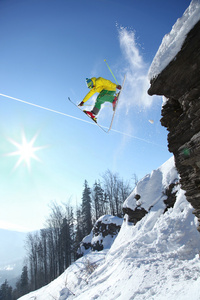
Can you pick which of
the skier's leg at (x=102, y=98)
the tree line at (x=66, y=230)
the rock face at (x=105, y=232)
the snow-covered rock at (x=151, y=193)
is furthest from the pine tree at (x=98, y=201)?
the skier's leg at (x=102, y=98)

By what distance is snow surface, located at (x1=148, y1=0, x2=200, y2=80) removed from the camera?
3.17 m

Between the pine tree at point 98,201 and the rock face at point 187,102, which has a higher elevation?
the pine tree at point 98,201

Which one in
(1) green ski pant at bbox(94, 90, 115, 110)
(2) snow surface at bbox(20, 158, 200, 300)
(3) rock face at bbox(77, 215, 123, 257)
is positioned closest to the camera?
(2) snow surface at bbox(20, 158, 200, 300)

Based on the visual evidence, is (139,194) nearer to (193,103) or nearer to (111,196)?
(193,103)

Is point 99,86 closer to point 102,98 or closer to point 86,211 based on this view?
point 102,98

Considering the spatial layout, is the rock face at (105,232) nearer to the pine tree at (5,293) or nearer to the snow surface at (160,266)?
the snow surface at (160,266)

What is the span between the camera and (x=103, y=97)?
21.6ft

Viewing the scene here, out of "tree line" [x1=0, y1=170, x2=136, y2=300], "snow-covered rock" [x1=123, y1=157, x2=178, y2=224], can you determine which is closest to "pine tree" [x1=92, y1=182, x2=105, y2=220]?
"tree line" [x1=0, y1=170, x2=136, y2=300]

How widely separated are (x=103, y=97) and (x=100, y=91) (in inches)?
10.6

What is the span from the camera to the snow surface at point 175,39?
317 centimetres

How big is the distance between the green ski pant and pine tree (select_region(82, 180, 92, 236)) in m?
33.1

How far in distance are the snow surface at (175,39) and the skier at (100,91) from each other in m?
2.43

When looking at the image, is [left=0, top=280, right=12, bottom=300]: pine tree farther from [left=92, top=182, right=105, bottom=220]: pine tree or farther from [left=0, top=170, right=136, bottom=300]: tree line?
[left=92, top=182, right=105, bottom=220]: pine tree

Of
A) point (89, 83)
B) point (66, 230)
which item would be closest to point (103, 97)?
point (89, 83)
